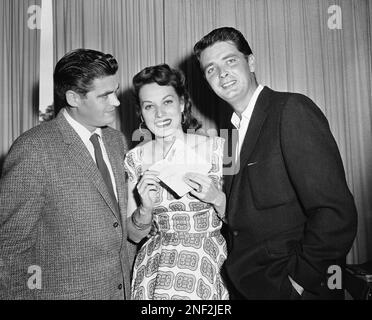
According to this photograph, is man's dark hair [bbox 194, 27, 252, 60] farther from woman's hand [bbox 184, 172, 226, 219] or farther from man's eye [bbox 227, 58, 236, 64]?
woman's hand [bbox 184, 172, 226, 219]

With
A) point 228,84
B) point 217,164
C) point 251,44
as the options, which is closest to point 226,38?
point 228,84

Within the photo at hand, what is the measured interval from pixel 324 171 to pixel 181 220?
886mm

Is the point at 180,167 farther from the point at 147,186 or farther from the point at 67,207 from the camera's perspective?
the point at 67,207

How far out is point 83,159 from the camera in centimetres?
171

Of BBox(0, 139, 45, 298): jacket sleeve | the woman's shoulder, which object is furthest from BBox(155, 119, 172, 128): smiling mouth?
BBox(0, 139, 45, 298): jacket sleeve

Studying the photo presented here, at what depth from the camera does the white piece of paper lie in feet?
5.71

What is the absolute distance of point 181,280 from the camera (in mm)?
1696

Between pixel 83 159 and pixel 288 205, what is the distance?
1.10 metres

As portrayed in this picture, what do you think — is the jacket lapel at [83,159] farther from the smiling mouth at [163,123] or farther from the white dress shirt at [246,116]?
the white dress shirt at [246,116]

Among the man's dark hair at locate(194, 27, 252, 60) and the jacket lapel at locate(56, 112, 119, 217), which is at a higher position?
the man's dark hair at locate(194, 27, 252, 60)

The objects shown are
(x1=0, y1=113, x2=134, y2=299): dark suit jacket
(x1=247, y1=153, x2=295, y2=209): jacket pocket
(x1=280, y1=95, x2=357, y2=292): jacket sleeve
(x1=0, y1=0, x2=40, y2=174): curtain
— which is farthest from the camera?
(x1=0, y1=0, x2=40, y2=174): curtain

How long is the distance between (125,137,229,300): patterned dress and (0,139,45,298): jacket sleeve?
0.65m

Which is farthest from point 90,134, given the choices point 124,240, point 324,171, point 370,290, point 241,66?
point 370,290
